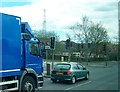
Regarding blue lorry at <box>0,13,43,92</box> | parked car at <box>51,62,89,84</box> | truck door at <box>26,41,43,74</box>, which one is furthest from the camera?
parked car at <box>51,62,89,84</box>

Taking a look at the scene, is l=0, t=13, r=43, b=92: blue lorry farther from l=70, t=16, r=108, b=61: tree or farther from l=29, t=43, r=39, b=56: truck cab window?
l=70, t=16, r=108, b=61: tree

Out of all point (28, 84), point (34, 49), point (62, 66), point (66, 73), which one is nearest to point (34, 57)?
point (34, 49)

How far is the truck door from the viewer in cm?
1426

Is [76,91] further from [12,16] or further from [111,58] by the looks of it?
[111,58]

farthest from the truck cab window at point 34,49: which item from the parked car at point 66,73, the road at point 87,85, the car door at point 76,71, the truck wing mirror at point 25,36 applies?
the car door at point 76,71

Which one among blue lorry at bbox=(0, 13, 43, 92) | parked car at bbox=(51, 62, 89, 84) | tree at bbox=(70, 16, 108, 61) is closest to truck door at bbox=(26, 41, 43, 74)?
blue lorry at bbox=(0, 13, 43, 92)

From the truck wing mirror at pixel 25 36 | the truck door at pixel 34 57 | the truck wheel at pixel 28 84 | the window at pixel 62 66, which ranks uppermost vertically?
the truck wing mirror at pixel 25 36

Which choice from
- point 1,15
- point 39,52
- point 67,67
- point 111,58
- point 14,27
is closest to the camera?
point 1,15

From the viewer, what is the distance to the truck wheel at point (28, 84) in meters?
13.6

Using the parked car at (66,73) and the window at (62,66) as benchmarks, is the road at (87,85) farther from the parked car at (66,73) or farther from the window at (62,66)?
the window at (62,66)

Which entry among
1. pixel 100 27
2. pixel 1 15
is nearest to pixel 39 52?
pixel 1 15

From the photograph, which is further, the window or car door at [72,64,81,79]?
car door at [72,64,81,79]

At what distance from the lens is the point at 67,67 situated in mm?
20625

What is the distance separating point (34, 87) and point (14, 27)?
3.44 meters
